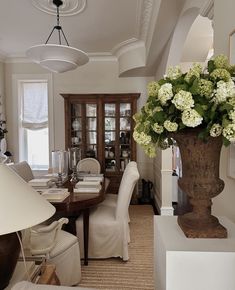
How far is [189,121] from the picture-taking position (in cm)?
89

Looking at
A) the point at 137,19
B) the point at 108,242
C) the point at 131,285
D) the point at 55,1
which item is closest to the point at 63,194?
the point at 108,242

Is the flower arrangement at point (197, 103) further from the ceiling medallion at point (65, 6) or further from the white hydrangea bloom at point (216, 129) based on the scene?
the ceiling medallion at point (65, 6)

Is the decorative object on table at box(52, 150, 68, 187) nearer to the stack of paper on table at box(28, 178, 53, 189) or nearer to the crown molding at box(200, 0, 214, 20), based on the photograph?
the stack of paper on table at box(28, 178, 53, 189)

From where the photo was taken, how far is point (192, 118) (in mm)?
890

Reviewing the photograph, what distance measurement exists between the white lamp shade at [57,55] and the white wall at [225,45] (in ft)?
5.60

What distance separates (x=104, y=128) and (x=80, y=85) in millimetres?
1112

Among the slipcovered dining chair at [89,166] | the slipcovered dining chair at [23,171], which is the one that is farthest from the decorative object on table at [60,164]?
the slipcovered dining chair at [89,166]

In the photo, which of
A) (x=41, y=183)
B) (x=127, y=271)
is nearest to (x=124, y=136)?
(x=41, y=183)

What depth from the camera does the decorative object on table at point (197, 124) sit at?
2.94 ft

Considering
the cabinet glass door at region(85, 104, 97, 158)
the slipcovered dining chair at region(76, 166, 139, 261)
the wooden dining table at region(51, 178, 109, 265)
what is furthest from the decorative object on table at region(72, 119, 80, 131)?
the slipcovered dining chair at region(76, 166, 139, 261)

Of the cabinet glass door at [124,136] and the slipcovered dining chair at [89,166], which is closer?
the slipcovered dining chair at [89,166]

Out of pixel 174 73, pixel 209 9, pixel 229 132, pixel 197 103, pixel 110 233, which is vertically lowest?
pixel 110 233

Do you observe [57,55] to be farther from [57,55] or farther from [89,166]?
[89,166]

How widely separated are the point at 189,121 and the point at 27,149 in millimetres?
5102
